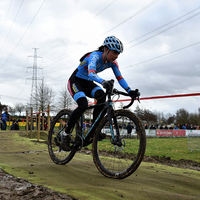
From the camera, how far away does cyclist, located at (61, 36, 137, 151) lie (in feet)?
12.0

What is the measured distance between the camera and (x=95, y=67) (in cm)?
→ 369

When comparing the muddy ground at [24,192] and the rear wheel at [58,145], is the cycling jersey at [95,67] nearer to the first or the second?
the rear wheel at [58,145]

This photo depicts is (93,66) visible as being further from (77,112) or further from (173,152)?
(173,152)

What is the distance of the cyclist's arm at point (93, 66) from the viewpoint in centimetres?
350

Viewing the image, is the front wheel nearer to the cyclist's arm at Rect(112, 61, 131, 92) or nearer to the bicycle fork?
the bicycle fork

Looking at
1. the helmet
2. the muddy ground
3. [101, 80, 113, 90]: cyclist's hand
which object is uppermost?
the helmet

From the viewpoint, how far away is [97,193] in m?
2.42

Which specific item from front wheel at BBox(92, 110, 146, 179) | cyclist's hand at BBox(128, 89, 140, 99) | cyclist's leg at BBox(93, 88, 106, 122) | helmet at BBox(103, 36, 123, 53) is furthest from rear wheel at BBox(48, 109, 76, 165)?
helmet at BBox(103, 36, 123, 53)

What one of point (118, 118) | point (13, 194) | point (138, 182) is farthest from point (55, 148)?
point (13, 194)

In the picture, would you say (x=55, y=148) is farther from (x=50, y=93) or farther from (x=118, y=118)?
(x=50, y=93)

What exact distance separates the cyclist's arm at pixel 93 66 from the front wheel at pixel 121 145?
0.62 meters

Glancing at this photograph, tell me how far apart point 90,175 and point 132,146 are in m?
0.77

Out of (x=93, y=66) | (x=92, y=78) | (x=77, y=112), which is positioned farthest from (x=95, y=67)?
(x=77, y=112)

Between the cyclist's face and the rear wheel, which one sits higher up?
the cyclist's face
